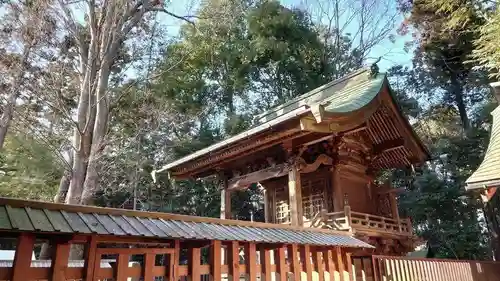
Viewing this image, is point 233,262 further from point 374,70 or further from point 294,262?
point 374,70

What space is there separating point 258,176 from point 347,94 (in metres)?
3.19

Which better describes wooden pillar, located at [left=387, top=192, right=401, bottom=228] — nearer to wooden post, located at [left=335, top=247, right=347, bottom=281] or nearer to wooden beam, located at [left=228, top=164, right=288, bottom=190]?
wooden beam, located at [left=228, top=164, right=288, bottom=190]

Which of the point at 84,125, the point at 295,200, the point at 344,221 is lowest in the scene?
the point at 344,221

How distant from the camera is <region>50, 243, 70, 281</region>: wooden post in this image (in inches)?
111

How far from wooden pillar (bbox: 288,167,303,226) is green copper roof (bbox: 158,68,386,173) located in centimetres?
129

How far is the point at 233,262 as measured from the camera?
158 inches

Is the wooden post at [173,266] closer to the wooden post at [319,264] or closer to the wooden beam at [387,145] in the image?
the wooden post at [319,264]

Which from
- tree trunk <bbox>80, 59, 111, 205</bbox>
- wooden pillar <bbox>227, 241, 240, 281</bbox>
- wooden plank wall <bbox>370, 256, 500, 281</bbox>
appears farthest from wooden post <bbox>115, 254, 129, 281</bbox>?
tree trunk <bbox>80, 59, 111, 205</bbox>

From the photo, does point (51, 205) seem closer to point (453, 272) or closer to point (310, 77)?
point (453, 272)

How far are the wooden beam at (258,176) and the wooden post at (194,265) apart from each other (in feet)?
14.4

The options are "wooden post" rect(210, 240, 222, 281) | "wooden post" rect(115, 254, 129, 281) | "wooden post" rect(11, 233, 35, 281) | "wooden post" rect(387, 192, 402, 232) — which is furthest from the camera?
"wooden post" rect(387, 192, 402, 232)

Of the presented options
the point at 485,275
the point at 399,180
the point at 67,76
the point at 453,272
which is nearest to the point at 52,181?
the point at 67,76

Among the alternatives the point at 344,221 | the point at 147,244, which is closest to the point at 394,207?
the point at 344,221

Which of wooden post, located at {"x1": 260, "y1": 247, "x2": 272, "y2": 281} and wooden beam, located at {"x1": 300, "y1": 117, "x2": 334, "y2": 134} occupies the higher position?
wooden beam, located at {"x1": 300, "y1": 117, "x2": 334, "y2": 134}
